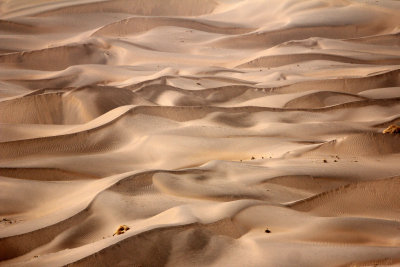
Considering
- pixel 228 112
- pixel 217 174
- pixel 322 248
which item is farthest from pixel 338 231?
pixel 228 112

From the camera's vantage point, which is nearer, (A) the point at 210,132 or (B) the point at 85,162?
(B) the point at 85,162

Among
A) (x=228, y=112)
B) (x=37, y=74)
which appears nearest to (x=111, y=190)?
(x=228, y=112)

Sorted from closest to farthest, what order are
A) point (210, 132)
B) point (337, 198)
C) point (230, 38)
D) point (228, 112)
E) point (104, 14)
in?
point (337, 198) → point (210, 132) → point (228, 112) → point (230, 38) → point (104, 14)

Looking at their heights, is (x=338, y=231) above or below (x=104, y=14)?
below

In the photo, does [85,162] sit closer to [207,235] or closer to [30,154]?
[30,154]

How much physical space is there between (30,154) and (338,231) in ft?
5.54

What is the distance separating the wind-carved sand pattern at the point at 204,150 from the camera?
2.18m

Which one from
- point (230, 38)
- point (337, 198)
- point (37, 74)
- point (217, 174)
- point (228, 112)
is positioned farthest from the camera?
point (230, 38)

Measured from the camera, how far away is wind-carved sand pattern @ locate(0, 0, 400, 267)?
2178 millimetres

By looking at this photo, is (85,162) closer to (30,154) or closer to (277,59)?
(30,154)

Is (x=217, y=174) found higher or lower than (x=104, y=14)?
lower

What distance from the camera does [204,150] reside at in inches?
125

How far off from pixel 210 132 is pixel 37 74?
219cm

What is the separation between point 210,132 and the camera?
3.38m
